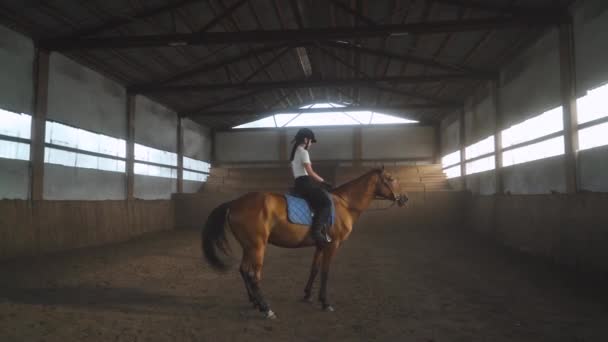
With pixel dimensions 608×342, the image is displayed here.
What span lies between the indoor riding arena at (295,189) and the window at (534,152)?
63 mm

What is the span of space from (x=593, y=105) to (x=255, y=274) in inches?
283

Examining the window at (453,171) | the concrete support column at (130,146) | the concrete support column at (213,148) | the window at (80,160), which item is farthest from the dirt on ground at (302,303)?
the concrete support column at (213,148)

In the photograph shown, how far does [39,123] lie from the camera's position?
28.9ft

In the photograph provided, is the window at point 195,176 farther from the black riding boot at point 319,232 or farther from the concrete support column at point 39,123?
the black riding boot at point 319,232

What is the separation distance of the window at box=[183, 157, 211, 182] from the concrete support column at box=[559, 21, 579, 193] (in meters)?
15.1

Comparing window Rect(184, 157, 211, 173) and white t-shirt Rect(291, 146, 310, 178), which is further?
window Rect(184, 157, 211, 173)

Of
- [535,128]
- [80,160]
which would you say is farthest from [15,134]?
[535,128]

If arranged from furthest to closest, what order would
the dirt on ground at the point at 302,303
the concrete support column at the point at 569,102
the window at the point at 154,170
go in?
the window at the point at 154,170
the concrete support column at the point at 569,102
the dirt on ground at the point at 302,303

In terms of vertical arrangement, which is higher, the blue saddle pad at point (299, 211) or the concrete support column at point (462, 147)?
the concrete support column at point (462, 147)

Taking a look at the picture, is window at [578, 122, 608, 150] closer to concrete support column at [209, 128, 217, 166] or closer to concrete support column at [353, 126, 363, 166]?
concrete support column at [353, 126, 363, 166]

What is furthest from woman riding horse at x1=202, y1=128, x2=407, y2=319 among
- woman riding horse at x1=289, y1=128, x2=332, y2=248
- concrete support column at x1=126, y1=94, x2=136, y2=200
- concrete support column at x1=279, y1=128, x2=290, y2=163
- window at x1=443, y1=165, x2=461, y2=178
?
concrete support column at x1=279, y1=128, x2=290, y2=163

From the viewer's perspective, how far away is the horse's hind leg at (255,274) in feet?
13.5

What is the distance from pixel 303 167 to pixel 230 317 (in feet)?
6.61

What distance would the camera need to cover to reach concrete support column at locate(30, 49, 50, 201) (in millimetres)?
8625
